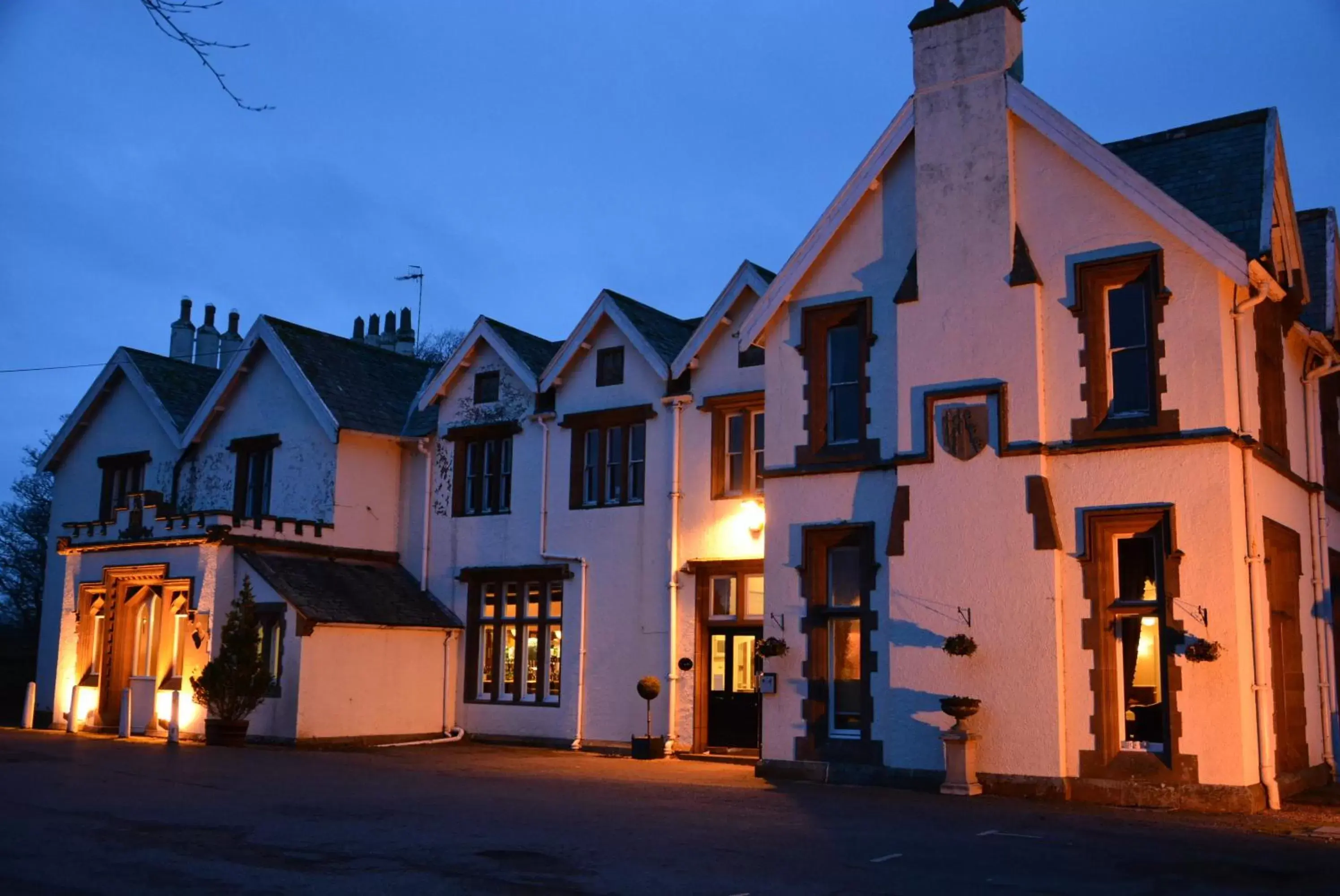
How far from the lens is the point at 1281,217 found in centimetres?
1892

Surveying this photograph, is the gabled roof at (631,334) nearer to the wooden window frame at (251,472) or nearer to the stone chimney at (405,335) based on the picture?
the wooden window frame at (251,472)

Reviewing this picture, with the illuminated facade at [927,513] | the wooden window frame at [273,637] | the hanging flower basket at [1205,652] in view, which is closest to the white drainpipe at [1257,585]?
the illuminated facade at [927,513]

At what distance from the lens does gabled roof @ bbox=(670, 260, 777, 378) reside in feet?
76.5

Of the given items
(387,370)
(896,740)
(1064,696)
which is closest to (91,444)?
(387,370)

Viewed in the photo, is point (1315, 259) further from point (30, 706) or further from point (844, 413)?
point (30, 706)

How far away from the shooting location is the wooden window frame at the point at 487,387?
27500 mm

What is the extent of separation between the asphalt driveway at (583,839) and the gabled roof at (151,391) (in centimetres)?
1380

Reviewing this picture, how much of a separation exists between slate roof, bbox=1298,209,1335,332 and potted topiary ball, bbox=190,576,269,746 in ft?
60.9

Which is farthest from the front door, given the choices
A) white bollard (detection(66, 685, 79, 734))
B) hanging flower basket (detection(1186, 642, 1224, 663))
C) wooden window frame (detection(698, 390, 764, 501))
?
white bollard (detection(66, 685, 79, 734))

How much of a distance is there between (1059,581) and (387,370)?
1905cm

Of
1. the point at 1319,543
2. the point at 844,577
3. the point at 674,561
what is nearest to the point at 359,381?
the point at 674,561

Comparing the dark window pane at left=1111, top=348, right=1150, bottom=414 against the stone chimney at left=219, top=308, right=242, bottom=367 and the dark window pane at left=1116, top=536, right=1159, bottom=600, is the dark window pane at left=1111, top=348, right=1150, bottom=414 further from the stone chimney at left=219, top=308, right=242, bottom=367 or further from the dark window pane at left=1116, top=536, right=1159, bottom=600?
the stone chimney at left=219, top=308, right=242, bottom=367

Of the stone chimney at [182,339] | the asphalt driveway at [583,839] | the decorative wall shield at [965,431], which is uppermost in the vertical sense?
the stone chimney at [182,339]

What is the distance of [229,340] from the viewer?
3956 cm
